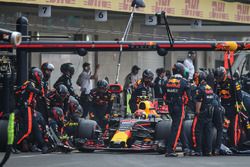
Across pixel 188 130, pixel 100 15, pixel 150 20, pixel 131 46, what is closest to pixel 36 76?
pixel 131 46

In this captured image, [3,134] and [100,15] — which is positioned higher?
[100,15]

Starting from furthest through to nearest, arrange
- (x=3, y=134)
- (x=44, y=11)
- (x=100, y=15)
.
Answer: (x=100, y=15), (x=44, y=11), (x=3, y=134)

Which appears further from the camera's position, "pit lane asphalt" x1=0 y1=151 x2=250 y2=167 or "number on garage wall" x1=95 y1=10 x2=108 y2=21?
"number on garage wall" x1=95 y1=10 x2=108 y2=21

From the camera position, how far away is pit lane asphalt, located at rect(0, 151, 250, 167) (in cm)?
1556

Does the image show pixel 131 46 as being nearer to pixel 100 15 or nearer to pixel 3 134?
pixel 3 134

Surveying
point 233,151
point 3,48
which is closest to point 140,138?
point 233,151

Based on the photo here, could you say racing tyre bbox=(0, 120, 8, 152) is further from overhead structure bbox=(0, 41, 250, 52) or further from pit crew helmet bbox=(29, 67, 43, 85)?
overhead structure bbox=(0, 41, 250, 52)

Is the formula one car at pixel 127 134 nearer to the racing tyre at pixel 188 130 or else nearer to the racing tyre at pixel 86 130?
the racing tyre at pixel 86 130

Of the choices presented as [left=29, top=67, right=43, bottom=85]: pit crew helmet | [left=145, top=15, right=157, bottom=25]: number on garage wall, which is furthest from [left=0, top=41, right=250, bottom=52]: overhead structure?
[left=145, top=15, right=157, bottom=25]: number on garage wall

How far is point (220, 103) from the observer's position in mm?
17875

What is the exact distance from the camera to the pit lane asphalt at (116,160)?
1556cm

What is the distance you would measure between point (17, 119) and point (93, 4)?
6.90 metres

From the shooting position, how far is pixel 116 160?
53.5ft

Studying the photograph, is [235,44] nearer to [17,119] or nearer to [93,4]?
[17,119]
